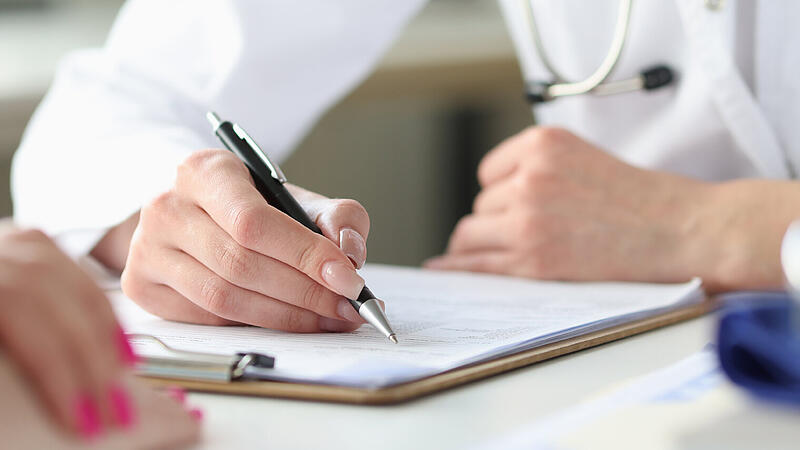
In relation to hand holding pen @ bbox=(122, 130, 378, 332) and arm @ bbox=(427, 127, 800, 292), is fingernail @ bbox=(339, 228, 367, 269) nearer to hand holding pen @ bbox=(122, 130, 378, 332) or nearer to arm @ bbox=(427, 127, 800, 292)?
hand holding pen @ bbox=(122, 130, 378, 332)

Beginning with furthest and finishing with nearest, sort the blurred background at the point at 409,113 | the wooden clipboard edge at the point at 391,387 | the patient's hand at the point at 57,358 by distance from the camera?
the blurred background at the point at 409,113 < the wooden clipboard edge at the point at 391,387 < the patient's hand at the point at 57,358

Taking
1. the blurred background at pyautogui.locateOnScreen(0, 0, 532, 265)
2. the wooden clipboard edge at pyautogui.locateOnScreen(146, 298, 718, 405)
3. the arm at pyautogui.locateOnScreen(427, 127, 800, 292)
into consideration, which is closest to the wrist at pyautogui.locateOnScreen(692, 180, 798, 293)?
the arm at pyautogui.locateOnScreen(427, 127, 800, 292)

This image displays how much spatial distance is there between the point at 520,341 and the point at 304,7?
63cm

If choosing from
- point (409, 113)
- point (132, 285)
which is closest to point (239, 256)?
point (132, 285)

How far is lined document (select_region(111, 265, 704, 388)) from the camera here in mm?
430

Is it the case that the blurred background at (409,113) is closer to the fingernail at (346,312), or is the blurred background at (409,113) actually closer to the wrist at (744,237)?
the wrist at (744,237)

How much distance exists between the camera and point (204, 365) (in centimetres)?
43

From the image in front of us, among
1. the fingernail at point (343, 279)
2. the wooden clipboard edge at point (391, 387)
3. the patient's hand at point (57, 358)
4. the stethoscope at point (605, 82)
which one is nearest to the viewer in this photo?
the patient's hand at point (57, 358)

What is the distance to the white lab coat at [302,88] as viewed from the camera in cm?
83

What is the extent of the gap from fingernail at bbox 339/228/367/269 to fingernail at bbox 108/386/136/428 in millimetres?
235

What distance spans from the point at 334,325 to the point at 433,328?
0.06 m

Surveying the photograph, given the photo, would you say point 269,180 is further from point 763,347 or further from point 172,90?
point 172,90

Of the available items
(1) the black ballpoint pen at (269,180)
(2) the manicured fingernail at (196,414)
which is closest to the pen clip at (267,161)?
(1) the black ballpoint pen at (269,180)

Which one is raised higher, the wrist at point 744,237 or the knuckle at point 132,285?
the knuckle at point 132,285
